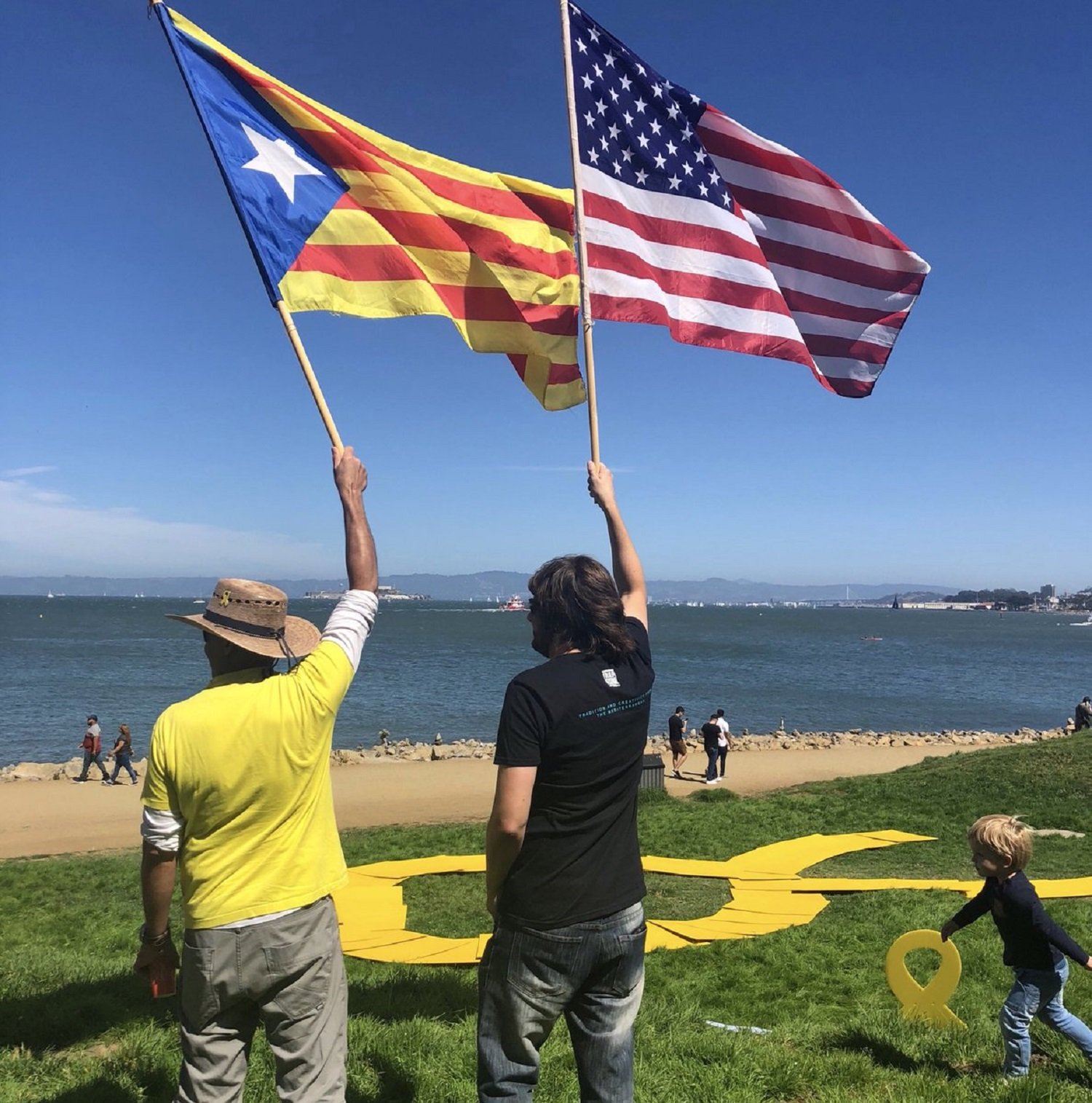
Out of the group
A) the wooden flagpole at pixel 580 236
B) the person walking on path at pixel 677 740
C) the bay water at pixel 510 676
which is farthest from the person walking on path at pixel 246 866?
the bay water at pixel 510 676

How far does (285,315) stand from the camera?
4105mm

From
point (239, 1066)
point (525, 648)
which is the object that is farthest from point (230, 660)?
point (525, 648)

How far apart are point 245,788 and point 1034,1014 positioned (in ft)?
12.3

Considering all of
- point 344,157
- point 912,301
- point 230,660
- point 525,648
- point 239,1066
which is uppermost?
point 344,157

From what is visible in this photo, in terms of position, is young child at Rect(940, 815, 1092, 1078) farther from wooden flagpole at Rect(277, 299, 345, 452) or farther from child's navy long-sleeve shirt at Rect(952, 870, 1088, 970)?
wooden flagpole at Rect(277, 299, 345, 452)

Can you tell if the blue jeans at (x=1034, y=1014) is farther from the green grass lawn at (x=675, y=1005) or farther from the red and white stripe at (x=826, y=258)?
the red and white stripe at (x=826, y=258)

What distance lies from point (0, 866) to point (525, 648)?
3143 inches

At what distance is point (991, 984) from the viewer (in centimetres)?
600

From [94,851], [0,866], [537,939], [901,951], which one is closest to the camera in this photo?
[537,939]

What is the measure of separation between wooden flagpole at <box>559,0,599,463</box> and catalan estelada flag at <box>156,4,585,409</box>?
0.79 m

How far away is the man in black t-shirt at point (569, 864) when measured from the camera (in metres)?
2.59

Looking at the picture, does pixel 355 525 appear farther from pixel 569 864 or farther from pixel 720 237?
pixel 720 237

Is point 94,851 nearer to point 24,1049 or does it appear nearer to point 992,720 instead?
point 24,1049

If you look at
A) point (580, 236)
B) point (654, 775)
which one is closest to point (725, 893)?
point (654, 775)
